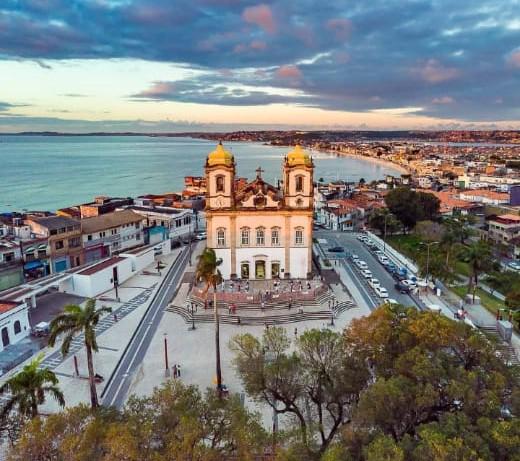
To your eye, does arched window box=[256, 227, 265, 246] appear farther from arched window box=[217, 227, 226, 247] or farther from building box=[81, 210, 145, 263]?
building box=[81, 210, 145, 263]

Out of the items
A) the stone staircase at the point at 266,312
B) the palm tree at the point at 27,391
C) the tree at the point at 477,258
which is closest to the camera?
the palm tree at the point at 27,391

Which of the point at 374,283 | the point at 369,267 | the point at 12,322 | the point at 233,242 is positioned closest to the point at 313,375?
the point at 12,322

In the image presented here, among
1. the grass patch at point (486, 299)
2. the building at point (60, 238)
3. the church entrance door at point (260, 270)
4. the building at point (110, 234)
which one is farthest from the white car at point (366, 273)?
the building at point (60, 238)

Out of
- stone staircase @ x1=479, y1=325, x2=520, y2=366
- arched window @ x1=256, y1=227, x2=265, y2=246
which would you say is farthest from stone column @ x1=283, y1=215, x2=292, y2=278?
stone staircase @ x1=479, y1=325, x2=520, y2=366

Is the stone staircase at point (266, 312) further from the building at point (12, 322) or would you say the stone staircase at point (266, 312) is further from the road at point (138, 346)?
the building at point (12, 322)

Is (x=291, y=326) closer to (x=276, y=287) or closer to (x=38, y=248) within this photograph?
(x=276, y=287)

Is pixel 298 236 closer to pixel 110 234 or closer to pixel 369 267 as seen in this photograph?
pixel 369 267
